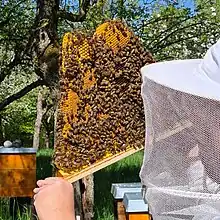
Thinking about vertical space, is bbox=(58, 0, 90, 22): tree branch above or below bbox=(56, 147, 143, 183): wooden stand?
above

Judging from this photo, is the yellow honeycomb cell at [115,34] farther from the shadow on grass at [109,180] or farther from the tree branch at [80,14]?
the tree branch at [80,14]

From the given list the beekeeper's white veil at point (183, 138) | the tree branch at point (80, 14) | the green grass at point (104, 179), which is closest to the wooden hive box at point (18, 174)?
the green grass at point (104, 179)

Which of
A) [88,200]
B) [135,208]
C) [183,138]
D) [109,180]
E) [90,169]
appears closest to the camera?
[183,138]

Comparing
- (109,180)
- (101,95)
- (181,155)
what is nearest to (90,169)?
(101,95)

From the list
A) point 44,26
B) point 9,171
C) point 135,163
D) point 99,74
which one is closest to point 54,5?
point 44,26

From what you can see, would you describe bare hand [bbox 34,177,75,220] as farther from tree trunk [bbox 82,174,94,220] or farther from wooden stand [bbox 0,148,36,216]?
wooden stand [bbox 0,148,36,216]

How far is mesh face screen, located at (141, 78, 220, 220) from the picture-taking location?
83 centimetres

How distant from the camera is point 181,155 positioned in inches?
35.4

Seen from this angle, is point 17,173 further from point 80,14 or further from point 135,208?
point 135,208

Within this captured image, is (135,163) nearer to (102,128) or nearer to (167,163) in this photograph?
(102,128)

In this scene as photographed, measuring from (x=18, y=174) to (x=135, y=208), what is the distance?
5.98 ft

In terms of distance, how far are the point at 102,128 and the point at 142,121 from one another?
10 centimetres

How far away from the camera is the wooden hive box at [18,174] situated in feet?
11.9

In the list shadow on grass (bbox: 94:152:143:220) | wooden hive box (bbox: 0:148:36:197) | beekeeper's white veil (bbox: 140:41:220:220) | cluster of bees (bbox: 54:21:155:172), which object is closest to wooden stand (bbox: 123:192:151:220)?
cluster of bees (bbox: 54:21:155:172)
